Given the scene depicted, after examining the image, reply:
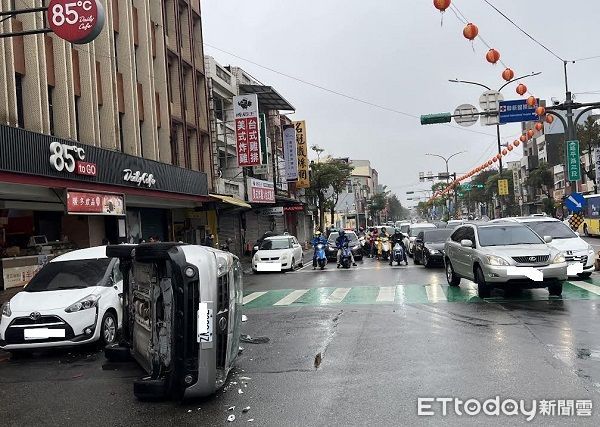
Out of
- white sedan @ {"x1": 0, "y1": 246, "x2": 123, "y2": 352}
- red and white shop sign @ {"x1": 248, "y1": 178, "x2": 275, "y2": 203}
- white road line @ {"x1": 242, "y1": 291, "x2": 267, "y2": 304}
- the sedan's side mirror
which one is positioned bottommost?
white road line @ {"x1": 242, "y1": 291, "x2": 267, "y2": 304}

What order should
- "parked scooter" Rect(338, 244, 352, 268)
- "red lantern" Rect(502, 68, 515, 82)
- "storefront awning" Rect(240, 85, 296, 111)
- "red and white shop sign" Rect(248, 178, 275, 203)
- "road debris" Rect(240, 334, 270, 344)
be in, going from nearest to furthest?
"road debris" Rect(240, 334, 270, 344) < "red lantern" Rect(502, 68, 515, 82) < "parked scooter" Rect(338, 244, 352, 268) < "red and white shop sign" Rect(248, 178, 275, 203) < "storefront awning" Rect(240, 85, 296, 111)

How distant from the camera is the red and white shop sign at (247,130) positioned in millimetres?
32250

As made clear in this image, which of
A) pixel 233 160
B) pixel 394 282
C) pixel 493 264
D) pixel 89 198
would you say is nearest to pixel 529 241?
pixel 493 264

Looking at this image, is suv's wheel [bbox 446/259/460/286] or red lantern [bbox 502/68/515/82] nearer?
suv's wheel [bbox 446/259/460/286]

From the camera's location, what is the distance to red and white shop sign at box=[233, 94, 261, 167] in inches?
1270

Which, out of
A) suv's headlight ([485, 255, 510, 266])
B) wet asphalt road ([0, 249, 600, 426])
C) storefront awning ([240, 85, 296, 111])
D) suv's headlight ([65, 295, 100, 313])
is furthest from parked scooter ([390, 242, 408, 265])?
storefront awning ([240, 85, 296, 111])

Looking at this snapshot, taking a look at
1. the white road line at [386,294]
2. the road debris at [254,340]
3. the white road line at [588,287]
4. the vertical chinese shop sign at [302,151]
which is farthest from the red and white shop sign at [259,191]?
the road debris at [254,340]

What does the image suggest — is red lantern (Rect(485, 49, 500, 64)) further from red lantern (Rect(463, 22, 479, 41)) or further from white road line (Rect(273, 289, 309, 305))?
white road line (Rect(273, 289, 309, 305))

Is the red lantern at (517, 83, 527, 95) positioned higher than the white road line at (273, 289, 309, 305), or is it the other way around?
the red lantern at (517, 83, 527, 95)

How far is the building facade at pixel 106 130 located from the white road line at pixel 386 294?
29.5 ft

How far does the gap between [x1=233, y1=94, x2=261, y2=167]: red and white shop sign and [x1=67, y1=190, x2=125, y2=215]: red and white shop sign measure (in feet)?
42.0

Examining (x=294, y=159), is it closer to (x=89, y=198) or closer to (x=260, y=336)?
(x=89, y=198)

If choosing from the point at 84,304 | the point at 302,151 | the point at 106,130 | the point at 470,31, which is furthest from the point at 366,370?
the point at 302,151

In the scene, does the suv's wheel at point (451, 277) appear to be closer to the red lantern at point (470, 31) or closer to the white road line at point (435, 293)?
the white road line at point (435, 293)
